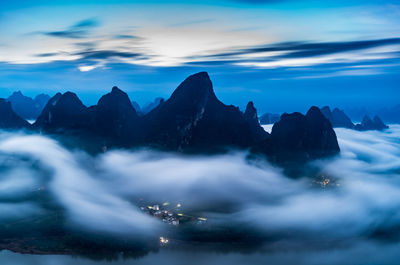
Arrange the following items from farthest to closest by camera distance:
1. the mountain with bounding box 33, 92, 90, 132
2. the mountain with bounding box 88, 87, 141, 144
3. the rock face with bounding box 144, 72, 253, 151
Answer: the mountain with bounding box 33, 92, 90, 132, the mountain with bounding box 88, 87, 141, 144, the rock face with bounding box 144, 72, 253, 151

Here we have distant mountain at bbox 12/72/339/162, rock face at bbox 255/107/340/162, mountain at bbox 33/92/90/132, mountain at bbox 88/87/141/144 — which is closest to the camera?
distant mountain at bbox 12/72/339/162

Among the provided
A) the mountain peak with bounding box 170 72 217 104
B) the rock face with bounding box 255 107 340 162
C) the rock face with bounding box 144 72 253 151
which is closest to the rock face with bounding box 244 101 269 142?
the rock face with bounding box 255 107 340 162

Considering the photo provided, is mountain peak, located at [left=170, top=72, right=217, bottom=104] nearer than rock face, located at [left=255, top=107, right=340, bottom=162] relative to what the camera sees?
Yes

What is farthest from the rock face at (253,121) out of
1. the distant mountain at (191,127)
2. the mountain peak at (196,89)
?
the mountain peak at (196,89)

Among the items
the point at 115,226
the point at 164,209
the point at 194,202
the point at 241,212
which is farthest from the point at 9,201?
the point at 241,212

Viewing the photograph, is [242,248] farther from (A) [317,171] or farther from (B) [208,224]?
(A) [317,171]

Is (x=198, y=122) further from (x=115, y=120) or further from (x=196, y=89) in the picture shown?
(x=115, y=120)

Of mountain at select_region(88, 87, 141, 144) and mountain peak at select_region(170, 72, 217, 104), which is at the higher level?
mountain peak at select_region(170, 72, 217, 104)

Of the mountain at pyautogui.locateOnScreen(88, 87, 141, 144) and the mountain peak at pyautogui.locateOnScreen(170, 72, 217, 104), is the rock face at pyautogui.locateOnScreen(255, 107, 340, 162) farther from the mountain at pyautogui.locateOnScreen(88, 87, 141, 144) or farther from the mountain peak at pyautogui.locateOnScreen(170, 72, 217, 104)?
the mountain at pyautogui.locateOnScreen(88, 87, 141, 144)

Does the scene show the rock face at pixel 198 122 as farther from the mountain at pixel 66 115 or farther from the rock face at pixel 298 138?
the mountain at pixel 66 115
